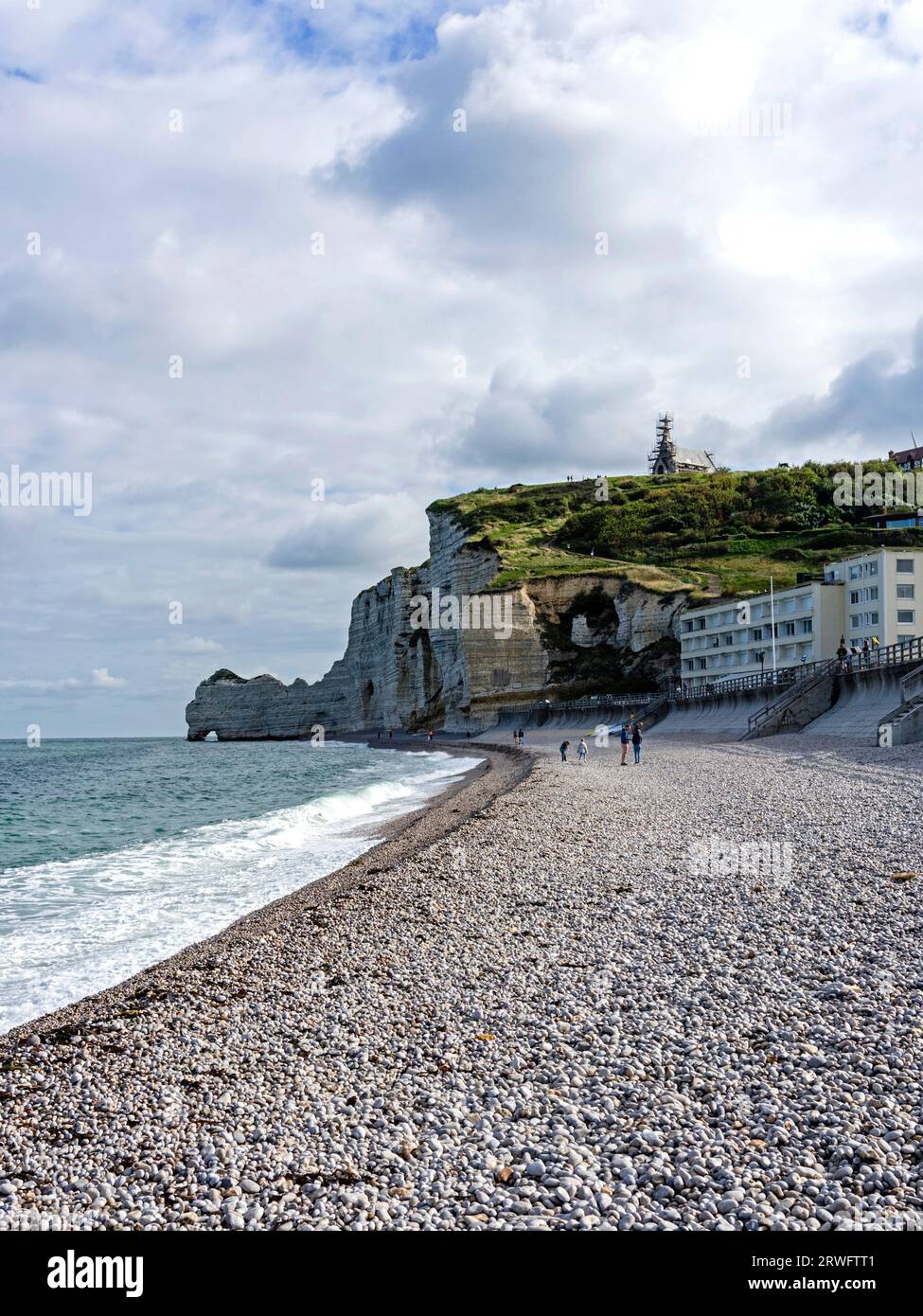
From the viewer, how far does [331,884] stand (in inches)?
642

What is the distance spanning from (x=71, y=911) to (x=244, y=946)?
5538mm

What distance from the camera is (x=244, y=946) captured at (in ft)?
38.8

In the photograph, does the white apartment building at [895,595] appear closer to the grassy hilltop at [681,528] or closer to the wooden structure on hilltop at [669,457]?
the grassy hilltop at [681,528]

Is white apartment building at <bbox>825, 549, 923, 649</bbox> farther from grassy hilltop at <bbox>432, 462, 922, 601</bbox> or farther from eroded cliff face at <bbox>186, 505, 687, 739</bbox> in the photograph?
eroded cliff face at <bbox>186, 505, 687, 739</bbox>

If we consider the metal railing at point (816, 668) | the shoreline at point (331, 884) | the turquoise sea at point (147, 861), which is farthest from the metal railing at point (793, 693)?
the turquoise sea at point (147, 861)

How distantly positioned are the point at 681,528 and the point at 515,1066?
107 meters

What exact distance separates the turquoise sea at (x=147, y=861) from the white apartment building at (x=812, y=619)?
31.0 meters

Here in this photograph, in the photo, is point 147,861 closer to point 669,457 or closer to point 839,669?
point 839,669

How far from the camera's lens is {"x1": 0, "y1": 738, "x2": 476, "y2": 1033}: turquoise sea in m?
12.3

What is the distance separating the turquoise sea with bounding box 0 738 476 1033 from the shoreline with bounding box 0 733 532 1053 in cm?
35

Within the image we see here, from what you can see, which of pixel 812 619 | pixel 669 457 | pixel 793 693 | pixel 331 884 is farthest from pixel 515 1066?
pixel 669 457

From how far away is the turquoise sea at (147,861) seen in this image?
12.3m

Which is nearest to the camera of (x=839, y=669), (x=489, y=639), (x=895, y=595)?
(x=839, y=669)

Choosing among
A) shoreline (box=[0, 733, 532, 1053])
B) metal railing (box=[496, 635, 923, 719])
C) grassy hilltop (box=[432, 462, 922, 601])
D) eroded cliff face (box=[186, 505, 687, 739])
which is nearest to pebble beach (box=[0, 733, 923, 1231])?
shoreline (box=[0, 733, 532, 1053])
